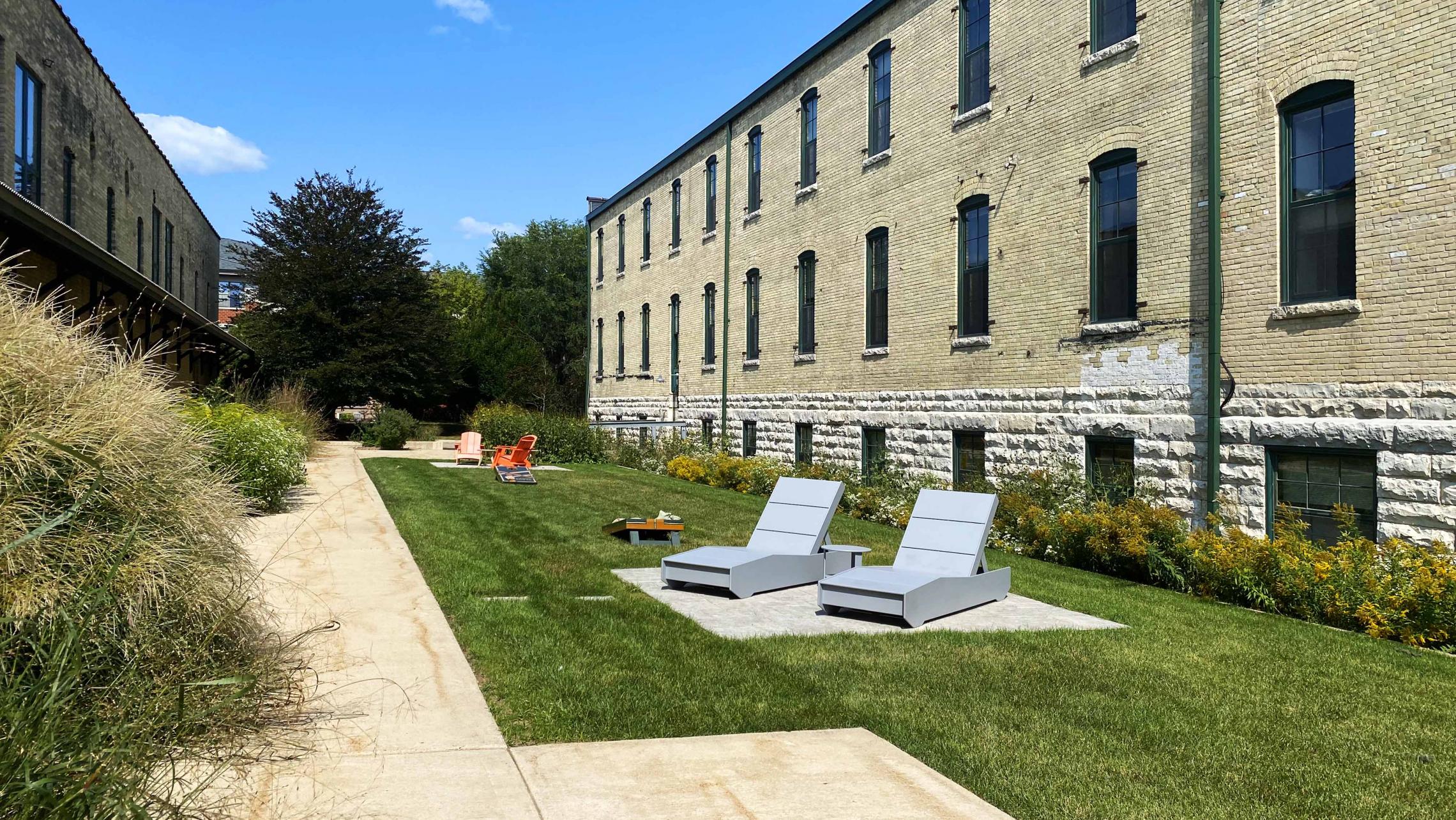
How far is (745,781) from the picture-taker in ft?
15.5

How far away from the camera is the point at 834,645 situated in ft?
25.3

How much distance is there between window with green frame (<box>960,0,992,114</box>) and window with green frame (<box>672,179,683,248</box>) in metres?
14.1

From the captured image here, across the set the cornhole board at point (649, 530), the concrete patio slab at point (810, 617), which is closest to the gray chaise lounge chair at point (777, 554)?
the concrete patio slab at point (810, 617)

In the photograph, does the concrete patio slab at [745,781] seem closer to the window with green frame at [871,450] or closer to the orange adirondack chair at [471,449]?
the window with green frame at [871,450]

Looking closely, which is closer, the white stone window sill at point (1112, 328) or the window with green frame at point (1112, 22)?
the white stone window sill at point (1112, 328)

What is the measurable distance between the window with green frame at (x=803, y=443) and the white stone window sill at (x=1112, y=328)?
8714mm

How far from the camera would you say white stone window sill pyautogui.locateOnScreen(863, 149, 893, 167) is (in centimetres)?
1883

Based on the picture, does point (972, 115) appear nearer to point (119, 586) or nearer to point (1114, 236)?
point (1114, 236)

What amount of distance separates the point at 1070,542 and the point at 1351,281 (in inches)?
170

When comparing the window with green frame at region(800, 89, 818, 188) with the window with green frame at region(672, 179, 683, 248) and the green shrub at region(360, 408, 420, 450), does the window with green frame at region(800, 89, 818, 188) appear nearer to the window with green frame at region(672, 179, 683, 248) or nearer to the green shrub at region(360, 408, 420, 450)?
the window with green frame at region(672, 179, 683, 248)

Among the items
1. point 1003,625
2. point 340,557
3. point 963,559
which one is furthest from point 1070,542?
point 340,557

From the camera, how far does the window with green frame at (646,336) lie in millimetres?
32688

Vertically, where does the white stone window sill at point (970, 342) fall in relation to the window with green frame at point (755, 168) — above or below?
below

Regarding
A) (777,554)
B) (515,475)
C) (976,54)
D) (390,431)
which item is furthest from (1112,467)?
(390,431)
